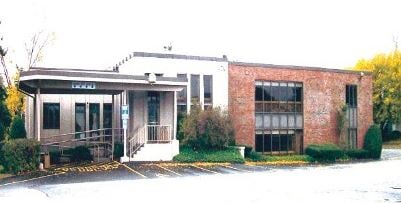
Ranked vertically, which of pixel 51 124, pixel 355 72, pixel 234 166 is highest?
pixel 355 72

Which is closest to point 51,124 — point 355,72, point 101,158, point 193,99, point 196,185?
point 101,158

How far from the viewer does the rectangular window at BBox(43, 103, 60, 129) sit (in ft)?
106

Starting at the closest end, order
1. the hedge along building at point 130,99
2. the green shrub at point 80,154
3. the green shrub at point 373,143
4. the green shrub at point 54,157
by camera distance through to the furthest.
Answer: the hedge along building at point 130,99
the green shrub at point 54,157
the green shrub at point 80,154
the green shrub at point 373,143

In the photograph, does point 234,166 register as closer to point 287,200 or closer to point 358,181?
point 358,181

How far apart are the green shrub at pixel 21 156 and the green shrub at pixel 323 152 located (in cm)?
1786

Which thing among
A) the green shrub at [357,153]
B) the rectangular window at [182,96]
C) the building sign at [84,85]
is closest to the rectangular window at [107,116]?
the rectangular window at [182,96]

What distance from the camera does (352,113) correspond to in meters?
39.1

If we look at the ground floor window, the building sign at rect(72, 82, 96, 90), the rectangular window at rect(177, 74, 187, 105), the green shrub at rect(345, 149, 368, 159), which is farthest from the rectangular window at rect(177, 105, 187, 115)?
the green shrub at rect(345, 149, 368, 159)

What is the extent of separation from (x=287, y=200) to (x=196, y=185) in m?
4.50

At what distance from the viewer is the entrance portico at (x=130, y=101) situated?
82.8 feet

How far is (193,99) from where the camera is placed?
1238 inches

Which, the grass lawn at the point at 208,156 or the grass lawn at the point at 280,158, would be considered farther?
the grass lawn at the point at 280,158

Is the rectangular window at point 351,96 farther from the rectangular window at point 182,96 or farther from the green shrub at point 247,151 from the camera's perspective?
the rectangular window at point 182,96

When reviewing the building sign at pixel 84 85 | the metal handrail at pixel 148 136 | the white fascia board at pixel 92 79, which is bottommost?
the metal handrail at pixel 148 136
